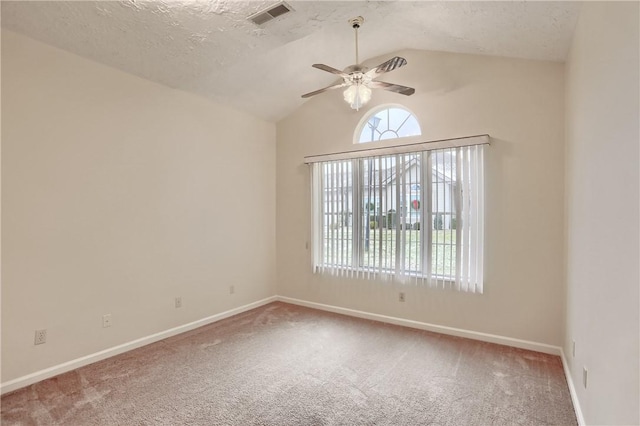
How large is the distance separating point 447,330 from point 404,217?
1.39 m

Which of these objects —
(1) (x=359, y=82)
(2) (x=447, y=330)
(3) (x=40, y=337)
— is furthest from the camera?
(2) (x=447, y=330)

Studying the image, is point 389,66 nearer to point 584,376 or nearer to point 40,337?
point 584,376

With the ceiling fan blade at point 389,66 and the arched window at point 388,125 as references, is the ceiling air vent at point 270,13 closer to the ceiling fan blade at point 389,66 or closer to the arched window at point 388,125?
the ceiling fan blade at point 389,66

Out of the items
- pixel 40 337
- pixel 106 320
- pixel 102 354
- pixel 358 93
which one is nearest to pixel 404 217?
pixel 358 93

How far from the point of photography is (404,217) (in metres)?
3.88

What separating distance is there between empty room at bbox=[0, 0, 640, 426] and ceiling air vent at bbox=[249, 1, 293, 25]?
0.05 ft

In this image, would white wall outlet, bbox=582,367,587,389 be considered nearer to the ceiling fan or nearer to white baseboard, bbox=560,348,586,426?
white baseboard, bbox=560,348,586,426

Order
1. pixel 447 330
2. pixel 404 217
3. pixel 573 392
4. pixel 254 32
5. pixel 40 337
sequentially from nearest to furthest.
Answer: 1. pixel 573 392
2. pixel 40 337
3. pixel 254 32
4. pixel 447 330
5. pixel 404 217

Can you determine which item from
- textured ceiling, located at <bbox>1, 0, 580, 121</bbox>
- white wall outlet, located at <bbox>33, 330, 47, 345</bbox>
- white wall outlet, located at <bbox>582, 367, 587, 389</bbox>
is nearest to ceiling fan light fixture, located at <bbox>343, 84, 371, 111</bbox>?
textured ceiling, located at <bbox>1, 0, 580, 121</bbox>

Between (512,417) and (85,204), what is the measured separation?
151 inches

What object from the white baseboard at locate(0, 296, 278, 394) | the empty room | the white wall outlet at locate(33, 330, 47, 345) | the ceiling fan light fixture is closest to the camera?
the empty room

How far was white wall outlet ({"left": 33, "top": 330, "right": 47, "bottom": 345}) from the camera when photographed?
2.62 metres

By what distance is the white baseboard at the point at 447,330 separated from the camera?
3158mm

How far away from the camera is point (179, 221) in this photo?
147 inches
